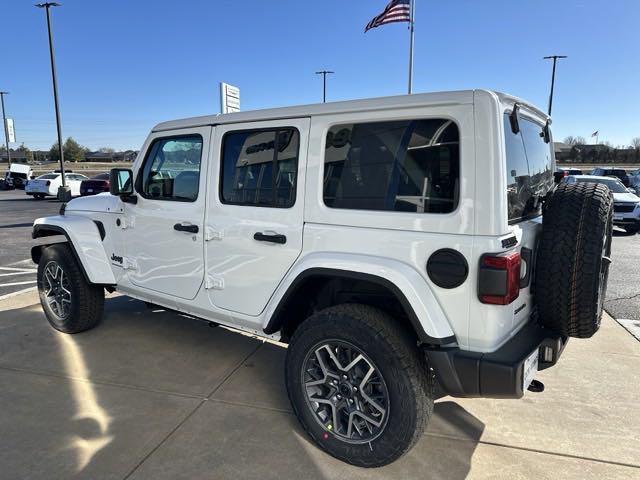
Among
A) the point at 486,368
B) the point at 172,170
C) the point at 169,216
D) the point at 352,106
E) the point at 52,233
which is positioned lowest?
the point at 486,368

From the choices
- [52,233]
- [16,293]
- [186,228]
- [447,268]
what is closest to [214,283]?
[186,228]

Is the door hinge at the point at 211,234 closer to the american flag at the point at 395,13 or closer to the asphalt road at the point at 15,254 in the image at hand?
the asphalt road at the point at 15,254

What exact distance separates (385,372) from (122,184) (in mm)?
2679

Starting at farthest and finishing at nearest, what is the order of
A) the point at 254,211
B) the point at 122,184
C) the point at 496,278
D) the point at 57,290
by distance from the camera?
the point at 57,290
the point at 122,184
the point at 254,211
the point at 496,278

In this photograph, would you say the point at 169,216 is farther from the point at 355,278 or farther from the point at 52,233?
the point at 52,233

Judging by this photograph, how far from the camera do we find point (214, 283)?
3.20 metres

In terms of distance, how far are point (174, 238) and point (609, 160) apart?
6567cm

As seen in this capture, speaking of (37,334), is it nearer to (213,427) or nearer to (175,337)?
(175,337)

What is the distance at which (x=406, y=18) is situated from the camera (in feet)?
52.0

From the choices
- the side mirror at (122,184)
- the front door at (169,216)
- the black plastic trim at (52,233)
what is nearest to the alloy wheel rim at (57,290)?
the black plastic trim at (52,233)

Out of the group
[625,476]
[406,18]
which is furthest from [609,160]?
[625,476]

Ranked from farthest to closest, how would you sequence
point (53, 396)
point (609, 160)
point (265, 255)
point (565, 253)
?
point (609, 160), point (53, 396), point (265, 255), point (565, 253)

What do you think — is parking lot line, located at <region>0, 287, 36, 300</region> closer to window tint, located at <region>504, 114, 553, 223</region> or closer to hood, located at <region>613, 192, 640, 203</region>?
window tint, located at <region>504, 114, 553, 223</region>

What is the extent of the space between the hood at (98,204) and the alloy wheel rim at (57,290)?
57cm
